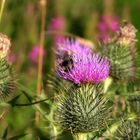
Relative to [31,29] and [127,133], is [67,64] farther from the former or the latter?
[31,29]

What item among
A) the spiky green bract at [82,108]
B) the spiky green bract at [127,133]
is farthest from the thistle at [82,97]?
the spiky green bract at [127,133]

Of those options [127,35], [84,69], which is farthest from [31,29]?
[84,69]

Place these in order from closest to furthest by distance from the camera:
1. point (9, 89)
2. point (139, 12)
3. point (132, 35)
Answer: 1. point (9, 89)
2. point (132, 35)
3. point (139, 12)

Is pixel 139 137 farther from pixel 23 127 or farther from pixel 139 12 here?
pixel 139 12

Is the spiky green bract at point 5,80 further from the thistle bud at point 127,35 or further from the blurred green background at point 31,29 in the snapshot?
the blurred green background at point 31,29

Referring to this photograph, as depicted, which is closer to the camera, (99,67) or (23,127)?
(99,67)

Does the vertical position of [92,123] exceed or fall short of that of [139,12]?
it falls short

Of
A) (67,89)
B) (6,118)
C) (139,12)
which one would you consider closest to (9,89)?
(67,89)
